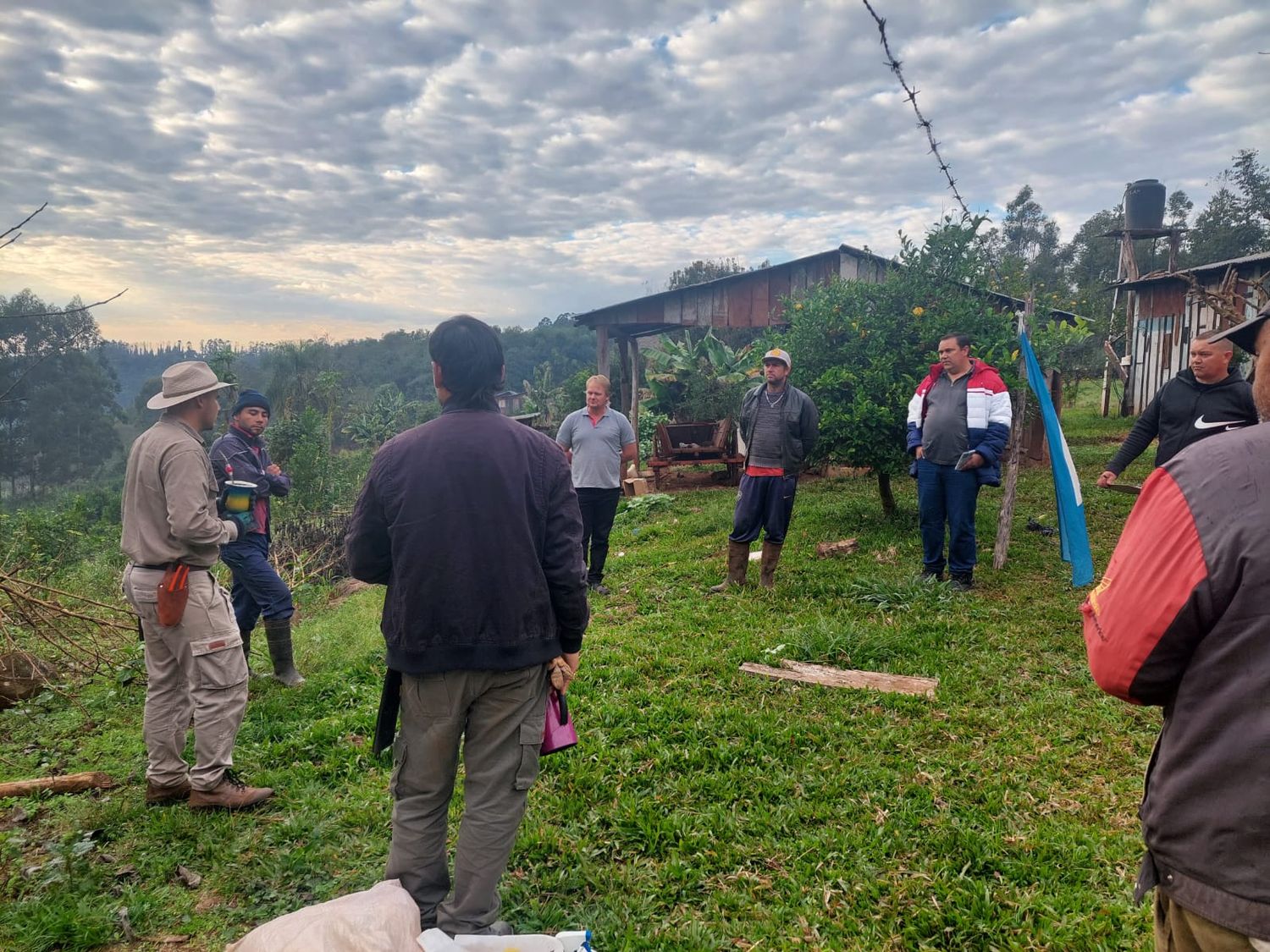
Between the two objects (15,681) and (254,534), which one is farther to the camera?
(15,681)

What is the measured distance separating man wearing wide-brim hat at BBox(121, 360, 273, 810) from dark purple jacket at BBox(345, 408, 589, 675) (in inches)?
59.9

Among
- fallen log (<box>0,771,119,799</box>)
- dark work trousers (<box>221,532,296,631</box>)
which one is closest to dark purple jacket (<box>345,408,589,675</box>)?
fallen log (<box>0,771,119,799</box>)

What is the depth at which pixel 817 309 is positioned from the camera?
28.7 ft

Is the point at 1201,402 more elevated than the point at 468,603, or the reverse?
the point at 1201,402

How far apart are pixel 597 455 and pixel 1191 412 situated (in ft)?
15.4

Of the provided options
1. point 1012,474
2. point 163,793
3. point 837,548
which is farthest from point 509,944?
point 837,548

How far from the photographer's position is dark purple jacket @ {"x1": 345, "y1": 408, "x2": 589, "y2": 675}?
7.71 feet

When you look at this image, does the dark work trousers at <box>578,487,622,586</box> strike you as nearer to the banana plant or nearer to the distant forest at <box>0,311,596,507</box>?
the banana plant

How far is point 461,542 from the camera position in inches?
92.3

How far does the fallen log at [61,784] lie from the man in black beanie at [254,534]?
116 centimetres

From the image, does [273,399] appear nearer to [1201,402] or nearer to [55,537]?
[55,537]

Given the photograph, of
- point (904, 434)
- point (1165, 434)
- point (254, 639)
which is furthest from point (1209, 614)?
point (254, 639)

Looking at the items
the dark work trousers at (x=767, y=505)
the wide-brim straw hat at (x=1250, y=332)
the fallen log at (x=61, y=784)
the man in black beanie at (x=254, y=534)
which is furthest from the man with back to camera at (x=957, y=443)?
the fallen log at (x=61, y=784)

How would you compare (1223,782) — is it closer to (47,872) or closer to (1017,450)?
(47,872)
